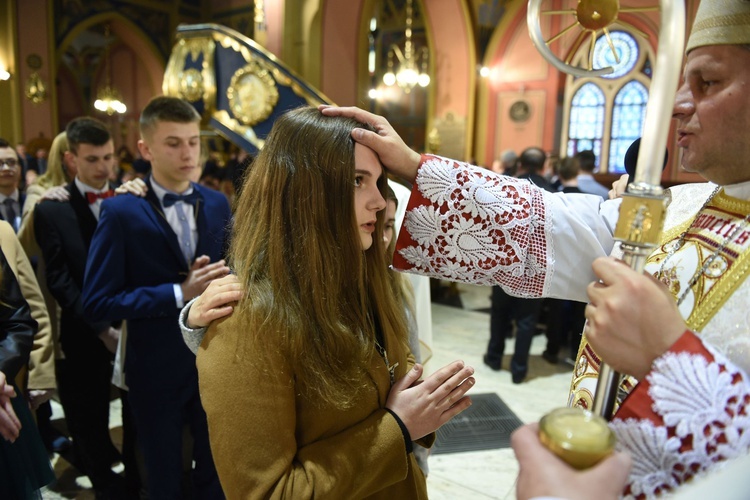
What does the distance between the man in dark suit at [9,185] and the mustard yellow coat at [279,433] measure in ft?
9.35

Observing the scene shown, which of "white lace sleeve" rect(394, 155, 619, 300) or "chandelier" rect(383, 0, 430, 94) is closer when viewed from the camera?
"white lace sleeve" rect(394, 155, 619, 300)

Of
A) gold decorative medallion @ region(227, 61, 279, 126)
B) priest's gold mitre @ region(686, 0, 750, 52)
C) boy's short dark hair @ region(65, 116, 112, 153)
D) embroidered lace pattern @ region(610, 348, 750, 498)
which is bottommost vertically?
embroidered lace pattern @ region(610, 348, 750, 498)

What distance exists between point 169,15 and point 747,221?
15031mm

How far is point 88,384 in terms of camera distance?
2830 mm

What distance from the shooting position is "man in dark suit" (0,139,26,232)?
322 centimetres

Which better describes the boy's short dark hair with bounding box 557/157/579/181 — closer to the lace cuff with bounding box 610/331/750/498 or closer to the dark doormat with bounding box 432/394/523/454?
the dark doormat with bounding box 432/394/523/454

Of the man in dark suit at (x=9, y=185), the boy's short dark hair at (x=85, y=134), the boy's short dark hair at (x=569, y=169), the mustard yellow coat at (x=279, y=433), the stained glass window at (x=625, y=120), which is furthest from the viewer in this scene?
the stained glass window at (x=625, y=120)

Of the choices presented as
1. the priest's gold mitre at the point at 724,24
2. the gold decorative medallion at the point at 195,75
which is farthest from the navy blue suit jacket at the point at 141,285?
the gold decorative medallion at the point at 195,75

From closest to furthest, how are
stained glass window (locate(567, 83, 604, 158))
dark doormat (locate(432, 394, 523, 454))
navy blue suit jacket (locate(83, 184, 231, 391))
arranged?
1. navy blue suit jacket (locate(83, 184, 231, 391))
2. dark doormat (locate(432, 394, 523, 454))
3. stained glass window (locate(567, 83, 604, 158))

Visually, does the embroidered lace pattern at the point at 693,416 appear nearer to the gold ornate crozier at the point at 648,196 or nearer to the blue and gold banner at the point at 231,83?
the gold ornate crozier at the point at 648,196

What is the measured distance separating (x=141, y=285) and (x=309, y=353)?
1.43 meters

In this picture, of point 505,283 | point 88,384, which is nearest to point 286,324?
point 505,283

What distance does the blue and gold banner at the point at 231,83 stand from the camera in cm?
530

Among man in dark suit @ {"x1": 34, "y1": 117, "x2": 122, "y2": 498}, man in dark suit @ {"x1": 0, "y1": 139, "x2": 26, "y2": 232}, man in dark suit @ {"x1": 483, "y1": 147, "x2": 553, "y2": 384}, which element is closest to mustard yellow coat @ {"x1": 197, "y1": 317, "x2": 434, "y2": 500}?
man in dark suit @ {"x1": 34, "y1": 117, "x2": 122, "y2": 498}
